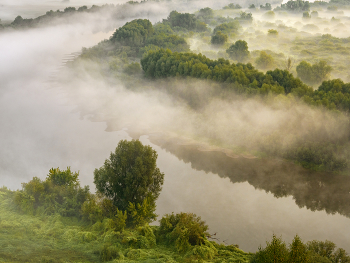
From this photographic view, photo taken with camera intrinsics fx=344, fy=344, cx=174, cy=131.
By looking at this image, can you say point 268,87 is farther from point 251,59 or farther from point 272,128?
point 251,59

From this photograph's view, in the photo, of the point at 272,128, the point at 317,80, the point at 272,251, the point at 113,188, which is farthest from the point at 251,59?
the point at 272,251

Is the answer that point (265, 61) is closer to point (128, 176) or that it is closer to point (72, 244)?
point (128, 176)

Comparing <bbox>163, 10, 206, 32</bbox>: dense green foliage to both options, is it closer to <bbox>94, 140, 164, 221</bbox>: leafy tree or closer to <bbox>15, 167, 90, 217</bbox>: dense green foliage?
<bbox>94, 140, 164, 221</bbox>: leafy tree

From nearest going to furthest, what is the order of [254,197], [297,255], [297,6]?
[297,255] < [254,197] < [297,6]

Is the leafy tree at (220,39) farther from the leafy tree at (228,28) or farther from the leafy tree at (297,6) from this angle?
the leafy tree at (297,6)

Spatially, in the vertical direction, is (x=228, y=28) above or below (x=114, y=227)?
above

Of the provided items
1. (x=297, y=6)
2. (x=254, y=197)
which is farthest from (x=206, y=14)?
(x=254, y=197)

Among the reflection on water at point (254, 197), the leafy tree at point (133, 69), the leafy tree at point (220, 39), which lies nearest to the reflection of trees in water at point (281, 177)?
the reflection on water at point (254, 197)
